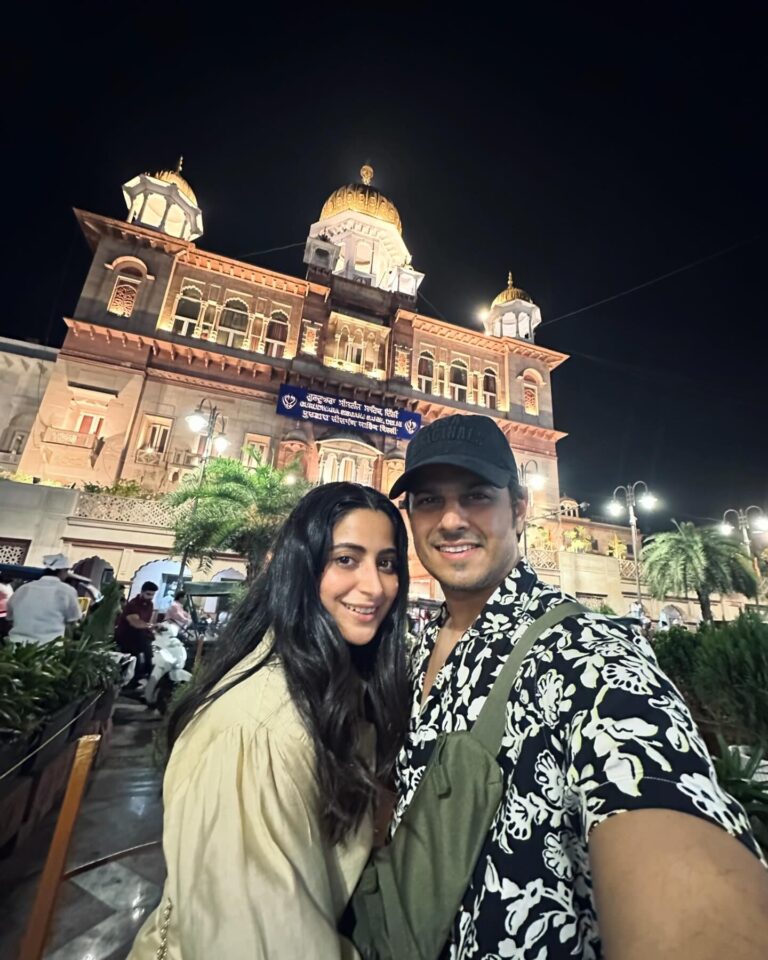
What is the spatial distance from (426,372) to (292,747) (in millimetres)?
25404

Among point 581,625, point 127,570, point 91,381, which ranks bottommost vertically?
point 581,625

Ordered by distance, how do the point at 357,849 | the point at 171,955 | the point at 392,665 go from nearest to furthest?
the point at 171,955 < the point at 357,849 < the point at 392,665

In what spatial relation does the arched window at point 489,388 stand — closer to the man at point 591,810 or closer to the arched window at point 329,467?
the arched window at point 329,467

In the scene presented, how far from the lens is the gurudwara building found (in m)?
17.5

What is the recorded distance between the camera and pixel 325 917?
3.68 ft

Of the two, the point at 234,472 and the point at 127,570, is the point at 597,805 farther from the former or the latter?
the point at 127,570

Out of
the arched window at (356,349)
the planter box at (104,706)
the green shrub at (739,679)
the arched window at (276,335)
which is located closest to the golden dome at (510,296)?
the arched window at (356,349)

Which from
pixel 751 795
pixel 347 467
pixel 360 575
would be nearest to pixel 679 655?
pixel 751 795

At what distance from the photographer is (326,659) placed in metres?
1.74

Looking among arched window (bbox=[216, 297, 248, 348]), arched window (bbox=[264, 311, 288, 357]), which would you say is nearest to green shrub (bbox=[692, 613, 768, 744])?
arched window (bbox=[264, 311, 288, 357])

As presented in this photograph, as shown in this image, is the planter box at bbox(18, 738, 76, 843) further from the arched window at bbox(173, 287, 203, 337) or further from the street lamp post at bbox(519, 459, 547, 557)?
the arched window at bbox(173, 287, 203, 337)

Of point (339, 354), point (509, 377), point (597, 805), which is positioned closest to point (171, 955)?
point (597, 805)

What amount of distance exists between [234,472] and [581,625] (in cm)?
1382

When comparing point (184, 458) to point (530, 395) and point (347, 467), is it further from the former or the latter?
point (530, 395)
